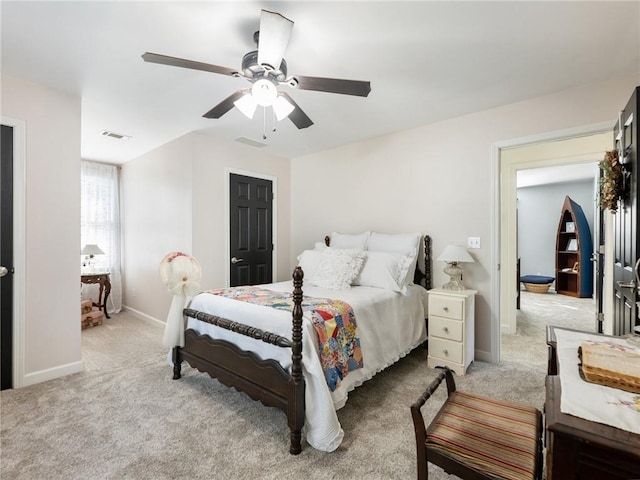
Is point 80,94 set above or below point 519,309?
above

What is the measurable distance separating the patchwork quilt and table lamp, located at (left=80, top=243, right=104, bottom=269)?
3436mm

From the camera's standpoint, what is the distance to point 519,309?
521 centimetres

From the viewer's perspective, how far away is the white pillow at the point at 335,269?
3.00m

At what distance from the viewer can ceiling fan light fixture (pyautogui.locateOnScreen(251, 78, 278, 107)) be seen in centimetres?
188

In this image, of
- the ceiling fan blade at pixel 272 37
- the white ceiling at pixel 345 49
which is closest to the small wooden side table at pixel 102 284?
the white ceiling at pixel 345 49

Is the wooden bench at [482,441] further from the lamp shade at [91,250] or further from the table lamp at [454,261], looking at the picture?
the lamp shade at [91,250]

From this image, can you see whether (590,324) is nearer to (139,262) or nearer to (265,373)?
(265,373)

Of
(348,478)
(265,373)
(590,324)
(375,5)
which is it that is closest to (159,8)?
(375,5)

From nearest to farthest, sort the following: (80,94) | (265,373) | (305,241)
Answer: (265,373)
(80,94)
(305,241)

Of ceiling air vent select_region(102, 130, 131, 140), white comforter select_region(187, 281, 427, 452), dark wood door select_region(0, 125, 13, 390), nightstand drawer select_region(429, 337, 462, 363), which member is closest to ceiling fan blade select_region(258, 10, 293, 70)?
white comforter select_region(187, 281, 427, 452)

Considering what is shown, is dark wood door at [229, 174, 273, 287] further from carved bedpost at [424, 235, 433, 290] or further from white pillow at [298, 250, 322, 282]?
carved bedpost at [424, 235, 433, 290]

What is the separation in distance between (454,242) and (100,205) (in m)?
5.32

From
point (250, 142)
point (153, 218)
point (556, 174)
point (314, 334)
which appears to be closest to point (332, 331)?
point (314, 334)

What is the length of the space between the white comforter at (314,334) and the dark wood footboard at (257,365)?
50 millimetres
